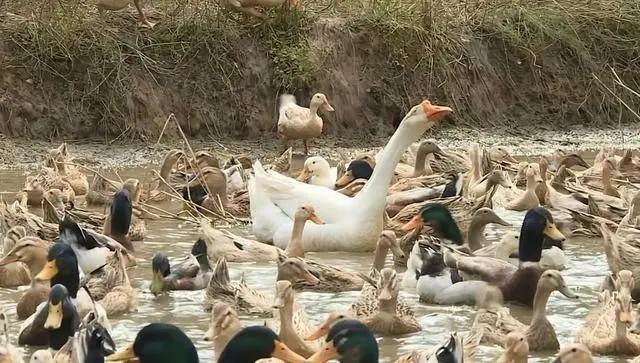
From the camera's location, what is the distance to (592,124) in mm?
20469

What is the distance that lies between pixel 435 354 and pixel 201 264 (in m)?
3.48

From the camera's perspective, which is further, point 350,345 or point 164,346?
point 350,345

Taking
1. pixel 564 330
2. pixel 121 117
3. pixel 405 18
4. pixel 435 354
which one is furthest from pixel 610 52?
pixel 435 354

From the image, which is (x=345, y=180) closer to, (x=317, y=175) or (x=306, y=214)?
(x=317, y=175)

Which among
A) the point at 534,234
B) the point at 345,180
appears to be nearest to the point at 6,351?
the point at 534,234

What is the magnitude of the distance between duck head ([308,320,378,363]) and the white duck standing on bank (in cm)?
A: 421

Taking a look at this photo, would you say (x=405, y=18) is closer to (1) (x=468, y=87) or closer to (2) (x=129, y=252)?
(1) (x=468, y=87)

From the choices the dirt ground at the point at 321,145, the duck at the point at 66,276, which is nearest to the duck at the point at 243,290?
the duck at the point at 66,276

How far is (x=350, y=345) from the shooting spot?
7.21 meters

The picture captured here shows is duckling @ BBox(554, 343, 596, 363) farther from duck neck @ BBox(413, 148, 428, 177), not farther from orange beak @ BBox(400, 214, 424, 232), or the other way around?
duck neck @ BBox(413, 148, 428, 177)

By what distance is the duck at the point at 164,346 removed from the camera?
6781mm

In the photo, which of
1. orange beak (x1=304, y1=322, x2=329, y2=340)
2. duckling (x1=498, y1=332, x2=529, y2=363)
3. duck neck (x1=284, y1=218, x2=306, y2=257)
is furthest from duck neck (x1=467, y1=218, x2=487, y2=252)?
duckling (x1=498, y1=332, x2=529, y2=363)

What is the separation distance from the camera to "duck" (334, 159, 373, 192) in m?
13.5

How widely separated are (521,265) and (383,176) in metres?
2.02
